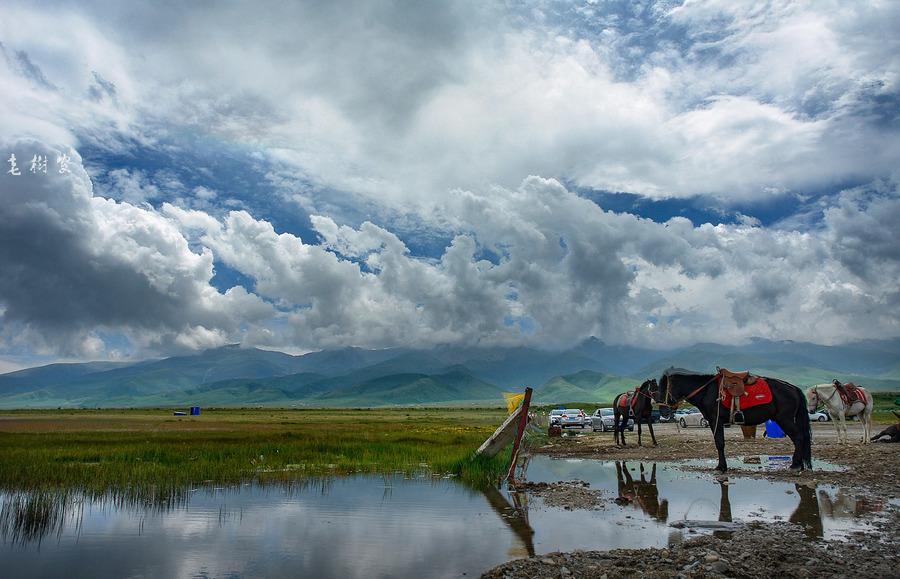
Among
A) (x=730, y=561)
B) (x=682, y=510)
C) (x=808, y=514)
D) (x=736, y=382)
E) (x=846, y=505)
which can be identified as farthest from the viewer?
(x=736, y=382)

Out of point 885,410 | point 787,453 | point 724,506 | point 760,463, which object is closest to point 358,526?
point 724,506

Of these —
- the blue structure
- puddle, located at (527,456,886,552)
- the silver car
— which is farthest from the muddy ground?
the silver car

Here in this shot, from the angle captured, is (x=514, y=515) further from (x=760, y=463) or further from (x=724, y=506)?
(x=760, y=463)

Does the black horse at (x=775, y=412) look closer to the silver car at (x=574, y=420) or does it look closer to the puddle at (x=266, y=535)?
the puddle at (x=266, y=535)

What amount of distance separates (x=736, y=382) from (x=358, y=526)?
13.8 meters

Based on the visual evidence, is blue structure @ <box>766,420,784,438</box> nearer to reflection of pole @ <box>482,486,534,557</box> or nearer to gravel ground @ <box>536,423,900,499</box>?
gravel ground @ <box>536,423,900,499</box>

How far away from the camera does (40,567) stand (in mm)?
9828

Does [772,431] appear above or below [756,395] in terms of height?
below

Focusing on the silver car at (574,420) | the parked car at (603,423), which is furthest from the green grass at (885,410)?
the silver car at (574,420)

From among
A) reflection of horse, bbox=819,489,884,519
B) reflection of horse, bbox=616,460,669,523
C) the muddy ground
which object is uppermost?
the muddy ground

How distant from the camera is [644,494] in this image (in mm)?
15938

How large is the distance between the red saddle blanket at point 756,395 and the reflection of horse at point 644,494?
13.0ft

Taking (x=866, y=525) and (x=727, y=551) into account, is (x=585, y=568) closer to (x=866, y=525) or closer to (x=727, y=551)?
(x=727, y=551)

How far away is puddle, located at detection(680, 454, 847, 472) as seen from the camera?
20.1 m
